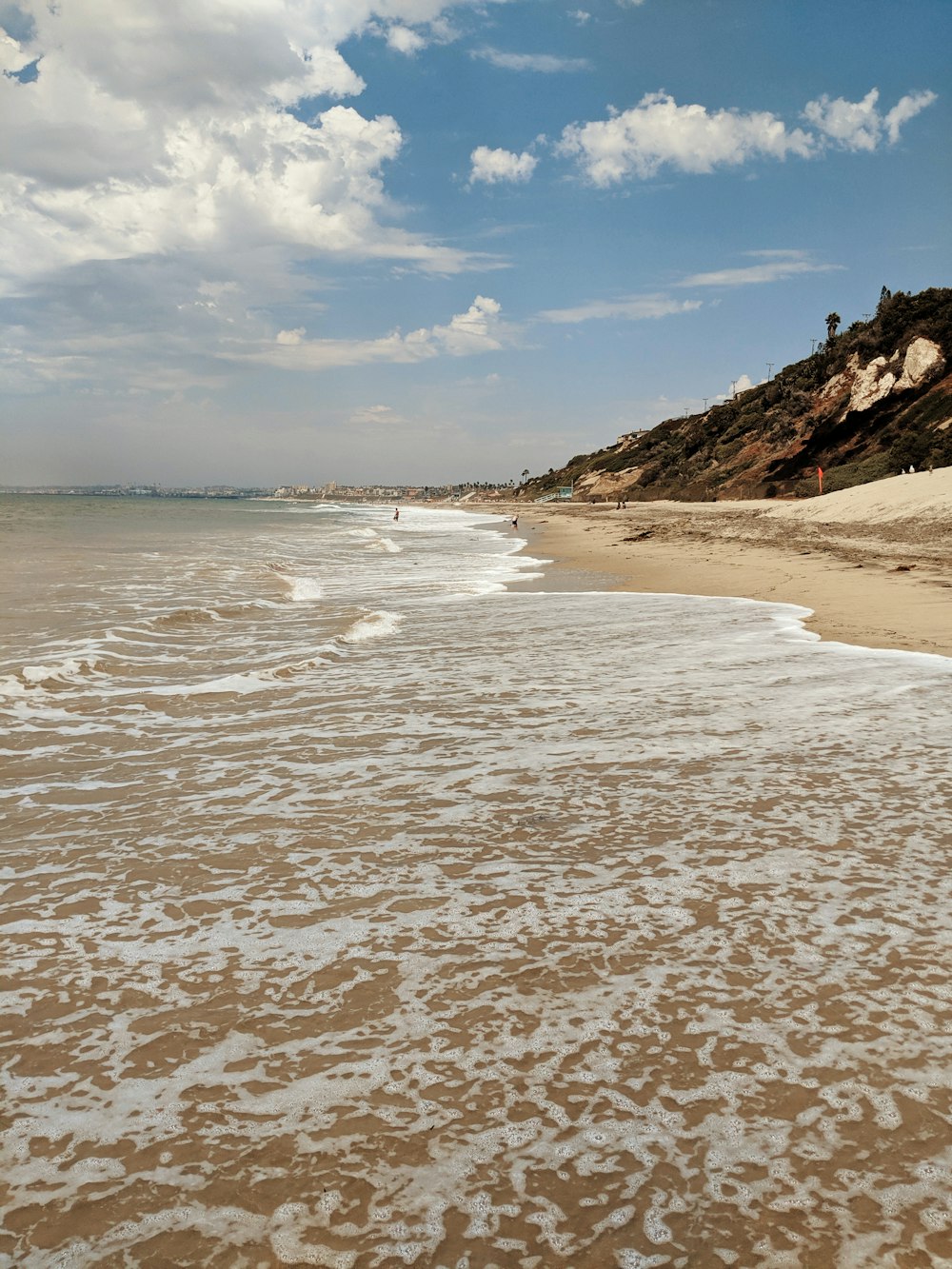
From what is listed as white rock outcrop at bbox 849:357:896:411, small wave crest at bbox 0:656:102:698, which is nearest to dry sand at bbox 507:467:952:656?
small wave crest at bbox 0:656:102:698

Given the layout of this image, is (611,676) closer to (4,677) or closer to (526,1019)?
(526,1019)

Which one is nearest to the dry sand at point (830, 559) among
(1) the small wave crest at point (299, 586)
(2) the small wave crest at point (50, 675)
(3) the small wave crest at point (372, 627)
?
(3) the small wave crest at point (372, 627)

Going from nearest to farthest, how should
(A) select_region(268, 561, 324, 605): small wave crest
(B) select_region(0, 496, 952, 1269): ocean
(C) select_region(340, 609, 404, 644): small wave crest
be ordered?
(B) select_region(0, 496, 952, 1269): ocean → (C) select_region(340, 609, 404, 644): small wave crest → (A) select_region(268, 561, 324, 605): small wave crest

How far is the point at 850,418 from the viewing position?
54.8 meters

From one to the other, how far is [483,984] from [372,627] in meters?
8.35

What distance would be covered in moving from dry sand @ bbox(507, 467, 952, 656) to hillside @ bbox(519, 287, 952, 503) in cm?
1550

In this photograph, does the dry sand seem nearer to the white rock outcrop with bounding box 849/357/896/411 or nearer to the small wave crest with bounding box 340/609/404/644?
the small wave crest with bounding box 340/609/404/644

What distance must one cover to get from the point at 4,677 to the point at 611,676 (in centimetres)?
585

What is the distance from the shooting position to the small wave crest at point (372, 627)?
9.95 meters

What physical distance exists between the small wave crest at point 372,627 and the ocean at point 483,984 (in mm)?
3723

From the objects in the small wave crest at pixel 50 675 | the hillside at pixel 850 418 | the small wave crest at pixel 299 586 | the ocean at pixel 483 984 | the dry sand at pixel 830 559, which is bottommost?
the ocean at pixel 483 984

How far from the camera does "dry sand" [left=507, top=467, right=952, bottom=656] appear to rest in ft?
33.1

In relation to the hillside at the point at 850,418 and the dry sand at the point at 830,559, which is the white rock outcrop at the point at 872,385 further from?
the dry sand at the point at 830,559

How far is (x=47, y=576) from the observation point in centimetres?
1780
